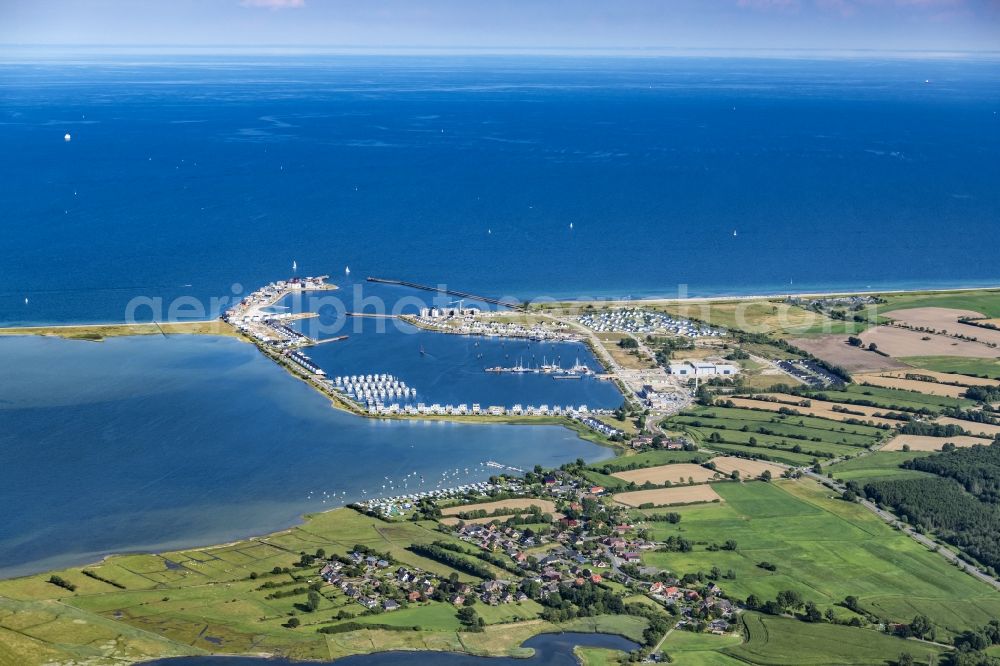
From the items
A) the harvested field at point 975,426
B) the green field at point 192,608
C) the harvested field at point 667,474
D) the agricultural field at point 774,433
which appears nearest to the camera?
the green field at point 192,608

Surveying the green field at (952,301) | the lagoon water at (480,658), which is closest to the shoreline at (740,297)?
the green field at (952,301)

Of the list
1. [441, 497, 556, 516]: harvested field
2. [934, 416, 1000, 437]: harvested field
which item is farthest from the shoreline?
[441, 497, 556, 516]: harvested field

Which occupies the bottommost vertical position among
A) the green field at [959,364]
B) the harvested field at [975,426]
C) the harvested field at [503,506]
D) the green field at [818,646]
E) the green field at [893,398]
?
the green field at [818,646]

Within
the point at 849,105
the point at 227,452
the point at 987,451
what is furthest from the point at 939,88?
the point at 227,452

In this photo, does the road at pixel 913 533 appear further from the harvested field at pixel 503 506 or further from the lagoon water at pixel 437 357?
the harvested field at pixel 503 506

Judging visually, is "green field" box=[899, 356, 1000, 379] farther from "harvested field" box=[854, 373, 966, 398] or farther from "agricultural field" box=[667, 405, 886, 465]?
"agricultural field" box=[667, 405, 886, 465]

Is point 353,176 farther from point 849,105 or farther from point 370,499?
point 849,105

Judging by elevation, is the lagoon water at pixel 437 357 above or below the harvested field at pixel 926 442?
above
